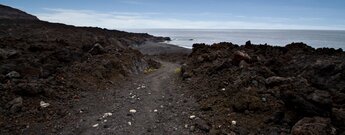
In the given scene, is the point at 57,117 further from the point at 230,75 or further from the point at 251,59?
the point at 251,59

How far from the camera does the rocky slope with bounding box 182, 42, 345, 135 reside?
9.39m

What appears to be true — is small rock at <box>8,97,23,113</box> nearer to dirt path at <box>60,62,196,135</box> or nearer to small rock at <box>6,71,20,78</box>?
dirt path at <box>60,62,196,135</box>

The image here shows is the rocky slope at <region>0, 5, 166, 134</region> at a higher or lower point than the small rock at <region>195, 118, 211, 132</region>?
higher

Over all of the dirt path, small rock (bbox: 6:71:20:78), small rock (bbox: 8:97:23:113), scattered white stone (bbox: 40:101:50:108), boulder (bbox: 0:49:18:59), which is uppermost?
boulder (bbox: 0:49:18:59)

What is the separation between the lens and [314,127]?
28.3 feet

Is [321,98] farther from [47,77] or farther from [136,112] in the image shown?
[47,77]

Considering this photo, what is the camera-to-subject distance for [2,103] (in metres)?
11.6

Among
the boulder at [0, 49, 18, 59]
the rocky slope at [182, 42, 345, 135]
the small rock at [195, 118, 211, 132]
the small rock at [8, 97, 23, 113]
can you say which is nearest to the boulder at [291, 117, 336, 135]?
the rocky slope at [182, 42, 345, 135]

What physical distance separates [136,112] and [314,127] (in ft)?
21.9

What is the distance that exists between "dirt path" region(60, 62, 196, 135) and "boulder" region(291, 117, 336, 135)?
3483mm

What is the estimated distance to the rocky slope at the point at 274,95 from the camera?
939 centimetres

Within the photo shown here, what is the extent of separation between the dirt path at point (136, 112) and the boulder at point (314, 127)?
3483 mm

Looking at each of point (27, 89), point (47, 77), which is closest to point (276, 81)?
point (27, 89)

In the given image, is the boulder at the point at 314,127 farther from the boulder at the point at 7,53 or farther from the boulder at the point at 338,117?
the boulder at the point at 7,53
